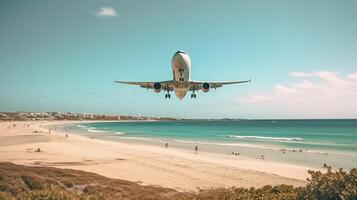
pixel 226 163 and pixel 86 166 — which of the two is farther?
pixel 226 163

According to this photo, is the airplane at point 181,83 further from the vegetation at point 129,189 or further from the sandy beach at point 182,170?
the vegetation at point 129,189

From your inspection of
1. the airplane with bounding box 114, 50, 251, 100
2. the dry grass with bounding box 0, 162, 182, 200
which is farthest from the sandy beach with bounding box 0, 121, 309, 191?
the airplane with bounding box 114, 50, 251, 100

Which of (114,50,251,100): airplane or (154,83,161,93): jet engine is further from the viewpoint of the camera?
(154,83,161,93): jet engine

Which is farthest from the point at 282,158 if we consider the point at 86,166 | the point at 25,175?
the point at 25,175

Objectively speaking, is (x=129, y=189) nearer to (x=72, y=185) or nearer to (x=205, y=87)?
(x=72, y=185)

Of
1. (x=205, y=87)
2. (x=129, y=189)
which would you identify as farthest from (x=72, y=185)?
(x=205, y=87)

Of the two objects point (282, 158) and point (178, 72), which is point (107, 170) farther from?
point (282, 158)

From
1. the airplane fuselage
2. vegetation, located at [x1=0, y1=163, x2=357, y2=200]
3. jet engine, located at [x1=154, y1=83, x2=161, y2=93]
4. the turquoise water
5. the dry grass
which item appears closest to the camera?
vegetation, located at [x1=0, y1=163, x2=357, y2=200]

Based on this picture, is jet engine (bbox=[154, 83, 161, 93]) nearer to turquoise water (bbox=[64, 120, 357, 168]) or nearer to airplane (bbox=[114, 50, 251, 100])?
airplane (bbox=[114, 50, 251, 100])
